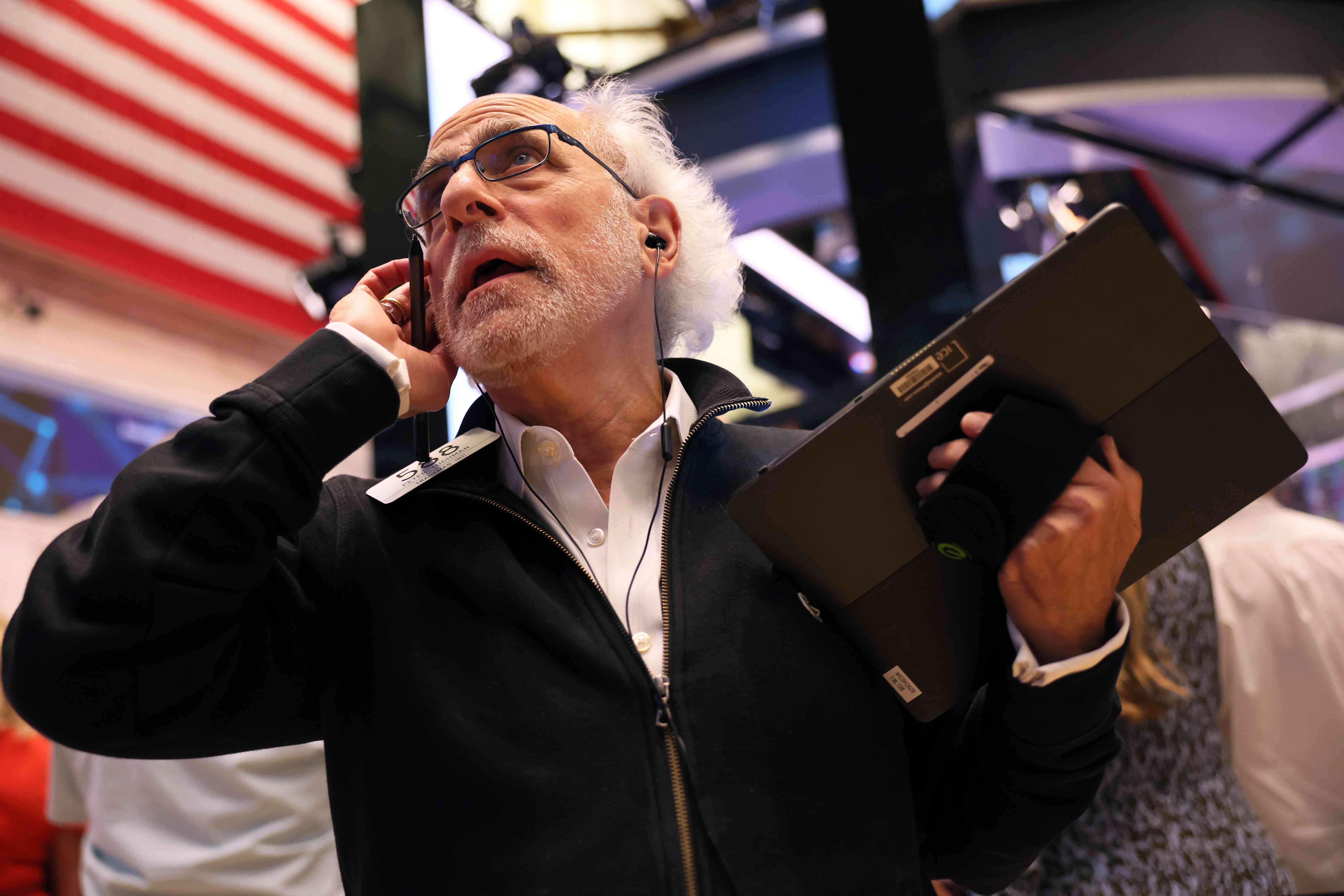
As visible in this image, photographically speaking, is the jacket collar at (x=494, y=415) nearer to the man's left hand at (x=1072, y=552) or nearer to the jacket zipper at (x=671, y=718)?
the jacket zipper at (x=671, y=718)

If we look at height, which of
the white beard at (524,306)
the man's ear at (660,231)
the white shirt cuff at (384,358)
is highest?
the man's ear at (660,231)

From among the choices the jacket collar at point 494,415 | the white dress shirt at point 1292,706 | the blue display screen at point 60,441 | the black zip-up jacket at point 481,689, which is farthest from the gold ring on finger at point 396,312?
the blue display screen at point 60,441

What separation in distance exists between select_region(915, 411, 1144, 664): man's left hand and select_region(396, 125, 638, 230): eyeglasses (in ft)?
2.82

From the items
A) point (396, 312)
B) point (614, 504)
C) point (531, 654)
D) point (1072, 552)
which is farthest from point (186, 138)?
point (1072, 552)

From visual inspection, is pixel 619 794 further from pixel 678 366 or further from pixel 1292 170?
pixel 1292 170

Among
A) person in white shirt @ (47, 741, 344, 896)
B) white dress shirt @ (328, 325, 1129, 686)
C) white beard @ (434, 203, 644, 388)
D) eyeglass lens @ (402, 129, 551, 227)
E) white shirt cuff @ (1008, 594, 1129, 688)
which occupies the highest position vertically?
eyeglass lens @ (402, 129, 551, 227)

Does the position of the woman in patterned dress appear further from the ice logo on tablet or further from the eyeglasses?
the eyeglasses

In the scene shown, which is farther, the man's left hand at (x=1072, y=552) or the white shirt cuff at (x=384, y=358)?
the white shirt cuff at (x=384, y=358)

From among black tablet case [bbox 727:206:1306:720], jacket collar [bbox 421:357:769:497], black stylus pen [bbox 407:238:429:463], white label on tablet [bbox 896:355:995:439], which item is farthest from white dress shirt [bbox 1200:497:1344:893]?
black stylus pen [bbox 407:238:429:463]

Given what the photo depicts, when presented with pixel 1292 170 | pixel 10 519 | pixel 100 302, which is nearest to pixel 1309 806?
pixel 1292 170

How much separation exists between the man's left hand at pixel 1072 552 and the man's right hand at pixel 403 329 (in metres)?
0.65

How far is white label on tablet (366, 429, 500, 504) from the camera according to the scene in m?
1.19

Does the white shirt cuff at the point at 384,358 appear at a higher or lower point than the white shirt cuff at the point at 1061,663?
higher

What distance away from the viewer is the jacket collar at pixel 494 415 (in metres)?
1.18
